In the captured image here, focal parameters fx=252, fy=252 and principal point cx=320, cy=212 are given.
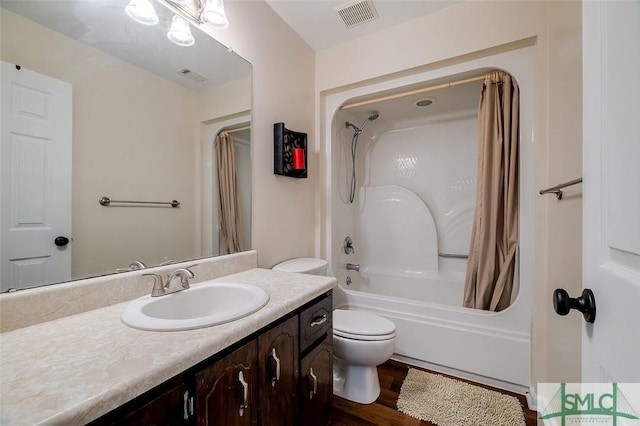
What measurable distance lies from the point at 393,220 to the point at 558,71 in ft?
5.71

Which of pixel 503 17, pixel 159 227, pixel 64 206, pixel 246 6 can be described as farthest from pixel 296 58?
pixel 64 206

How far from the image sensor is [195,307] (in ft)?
3.36

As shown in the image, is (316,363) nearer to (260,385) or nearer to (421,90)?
(260,385)

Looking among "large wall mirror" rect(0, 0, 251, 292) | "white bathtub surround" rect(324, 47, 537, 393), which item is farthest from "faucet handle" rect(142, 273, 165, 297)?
"white bathtub surround" rect(324, 47, 537, 393)

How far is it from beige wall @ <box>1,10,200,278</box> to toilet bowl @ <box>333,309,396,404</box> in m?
0.95

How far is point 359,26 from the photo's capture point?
1.81 meters

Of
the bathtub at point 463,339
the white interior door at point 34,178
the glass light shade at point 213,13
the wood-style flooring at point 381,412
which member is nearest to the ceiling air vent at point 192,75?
the glass light shade at point 213,13

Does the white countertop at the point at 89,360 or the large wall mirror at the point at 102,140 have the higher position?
the large wall mirror at the point at 102,140

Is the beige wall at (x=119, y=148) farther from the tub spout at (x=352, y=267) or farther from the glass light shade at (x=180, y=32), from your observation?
the tub spout at (x=352, y=267)

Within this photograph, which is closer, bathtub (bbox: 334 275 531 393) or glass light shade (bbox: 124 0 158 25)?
glass light shade (bbox: 124 0 158 25)

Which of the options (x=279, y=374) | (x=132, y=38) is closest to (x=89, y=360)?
(x=279, y=374)

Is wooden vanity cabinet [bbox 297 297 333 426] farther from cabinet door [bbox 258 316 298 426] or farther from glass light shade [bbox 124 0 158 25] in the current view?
glass light shade [bbox 124 0 158 25]

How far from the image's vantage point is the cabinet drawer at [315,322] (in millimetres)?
1019

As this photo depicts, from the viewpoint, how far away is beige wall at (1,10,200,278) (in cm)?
83
